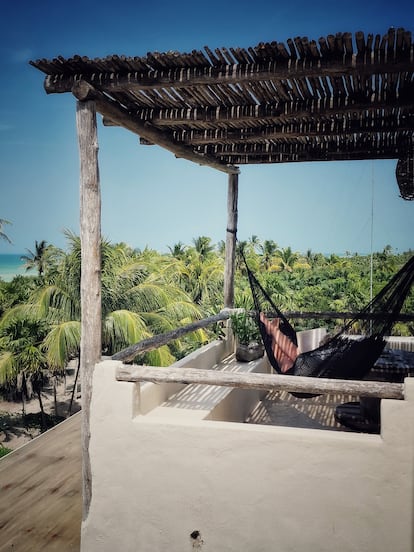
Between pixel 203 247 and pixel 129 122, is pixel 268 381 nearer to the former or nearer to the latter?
pixel 129 122

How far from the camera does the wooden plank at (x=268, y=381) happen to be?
229 centimetres

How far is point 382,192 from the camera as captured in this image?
1889 inches

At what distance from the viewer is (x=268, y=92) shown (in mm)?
2936

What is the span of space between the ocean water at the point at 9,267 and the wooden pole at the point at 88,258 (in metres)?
60.0

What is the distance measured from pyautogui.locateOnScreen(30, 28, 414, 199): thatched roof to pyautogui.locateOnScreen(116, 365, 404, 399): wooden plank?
1378 mm

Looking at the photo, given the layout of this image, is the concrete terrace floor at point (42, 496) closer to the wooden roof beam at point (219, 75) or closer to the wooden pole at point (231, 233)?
the wooden pole at point (231, 233)

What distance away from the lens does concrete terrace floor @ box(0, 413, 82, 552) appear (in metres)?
2.73

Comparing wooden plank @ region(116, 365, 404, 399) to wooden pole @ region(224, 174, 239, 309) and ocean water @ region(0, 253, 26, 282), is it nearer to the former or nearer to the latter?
wooden pole @ region(224, 174, 239, 309)

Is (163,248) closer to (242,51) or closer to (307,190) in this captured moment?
(307,190)

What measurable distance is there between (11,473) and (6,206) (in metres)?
61.4

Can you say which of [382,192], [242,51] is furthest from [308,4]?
[242,51]

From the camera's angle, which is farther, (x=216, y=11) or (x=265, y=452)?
(x=216, y=11)

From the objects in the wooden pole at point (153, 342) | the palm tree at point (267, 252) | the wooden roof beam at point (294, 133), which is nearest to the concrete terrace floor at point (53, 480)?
the wooden pole at point (153, 342)

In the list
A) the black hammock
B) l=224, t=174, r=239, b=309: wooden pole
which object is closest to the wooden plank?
the black hammock
